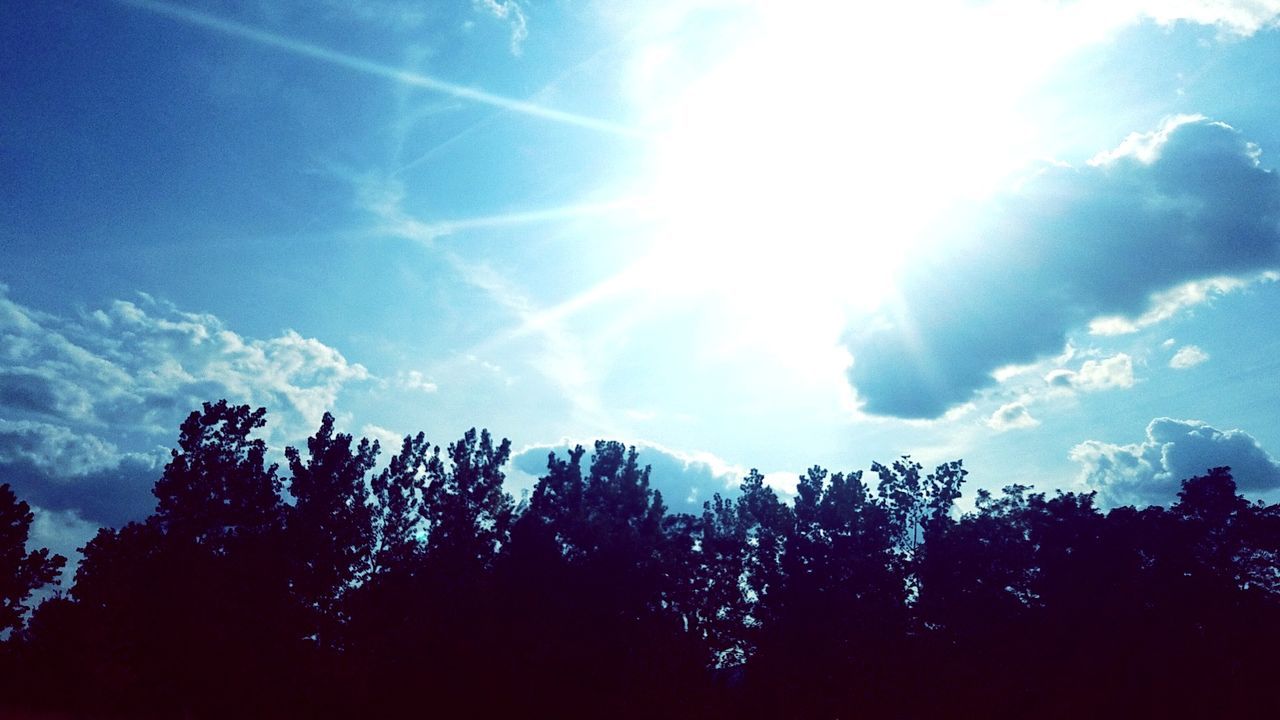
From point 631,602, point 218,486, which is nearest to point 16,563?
point 218,486

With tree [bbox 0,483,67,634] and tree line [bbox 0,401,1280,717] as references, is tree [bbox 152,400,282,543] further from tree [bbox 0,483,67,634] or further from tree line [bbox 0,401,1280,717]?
tree [bbox 0,483,67,634]

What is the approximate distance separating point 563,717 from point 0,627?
44813 mm

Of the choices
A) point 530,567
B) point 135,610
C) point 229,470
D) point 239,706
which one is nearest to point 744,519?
point 530,567

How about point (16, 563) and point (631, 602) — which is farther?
point (16, 563)

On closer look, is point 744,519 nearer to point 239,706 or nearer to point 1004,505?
point 1004,505

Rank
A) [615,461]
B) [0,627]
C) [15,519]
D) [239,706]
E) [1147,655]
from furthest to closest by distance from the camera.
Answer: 1. [15,519]
2. [0,627]
3. [615,461]
4. [1147,655]
5. [239,706]

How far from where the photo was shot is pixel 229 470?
3809 centimetres

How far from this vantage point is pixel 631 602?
101 feet

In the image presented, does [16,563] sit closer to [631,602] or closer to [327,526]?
[327,526]

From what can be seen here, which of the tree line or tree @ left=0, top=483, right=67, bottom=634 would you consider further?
tree @ left=0, top=483, right=67, bottom=634

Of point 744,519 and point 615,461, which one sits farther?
point 744,519

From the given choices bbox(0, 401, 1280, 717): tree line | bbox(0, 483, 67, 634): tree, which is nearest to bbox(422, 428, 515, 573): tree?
bbox(0, 401, 1280, 717): tree line

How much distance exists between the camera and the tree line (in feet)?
101

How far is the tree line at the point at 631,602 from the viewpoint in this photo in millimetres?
30641
